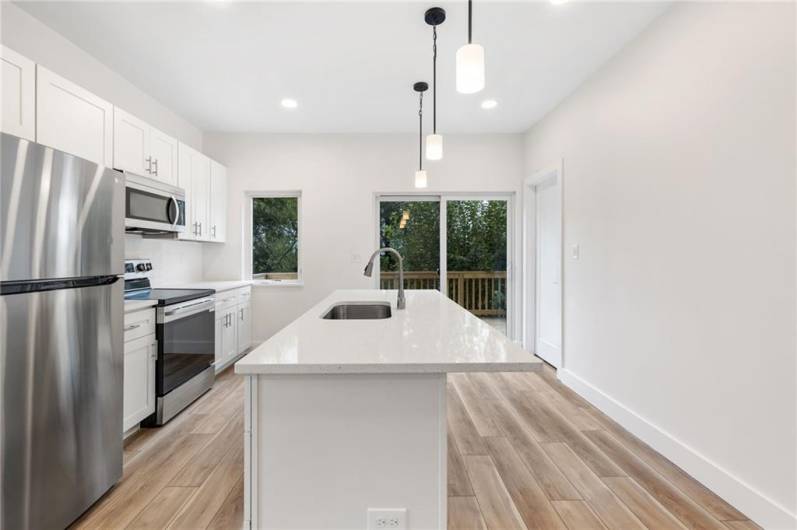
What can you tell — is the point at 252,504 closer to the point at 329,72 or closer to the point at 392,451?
the point at 392,451

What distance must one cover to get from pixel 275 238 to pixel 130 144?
6.47 ft

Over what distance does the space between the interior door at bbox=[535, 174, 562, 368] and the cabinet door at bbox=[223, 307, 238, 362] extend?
10.7ft

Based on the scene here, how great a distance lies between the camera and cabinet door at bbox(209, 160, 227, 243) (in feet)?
12.8

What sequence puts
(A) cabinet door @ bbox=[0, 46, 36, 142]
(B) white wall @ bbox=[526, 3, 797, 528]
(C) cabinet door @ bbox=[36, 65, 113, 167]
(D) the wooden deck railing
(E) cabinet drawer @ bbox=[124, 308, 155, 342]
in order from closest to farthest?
(B) white wall @ bbox=[526, 3, 797, 528] < (A) cabinet door @ bbox=[0, 46, 36, 142] < (C) cabinet door @ bbox=[36, 65, 113, 167] < (E) cabinet drawer @ bbox=[124, 308, 155, 342] < (D) the wooden deck railing

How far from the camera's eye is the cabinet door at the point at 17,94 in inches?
67.6

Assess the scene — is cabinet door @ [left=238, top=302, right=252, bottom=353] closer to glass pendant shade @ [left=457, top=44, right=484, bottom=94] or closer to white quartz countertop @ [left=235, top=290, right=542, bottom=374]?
white quartz countertop @ [left=235, top=290, right=542, bottom=374]

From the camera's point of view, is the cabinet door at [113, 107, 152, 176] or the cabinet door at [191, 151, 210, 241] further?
the cabinet door at [191, 151, 210, 241]

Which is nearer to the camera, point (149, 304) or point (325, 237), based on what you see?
point (149, 304)

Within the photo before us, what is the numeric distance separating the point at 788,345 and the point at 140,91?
463cm

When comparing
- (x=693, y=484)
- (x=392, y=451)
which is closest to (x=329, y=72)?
(x=392, y=451)

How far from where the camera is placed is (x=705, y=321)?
1.89 m

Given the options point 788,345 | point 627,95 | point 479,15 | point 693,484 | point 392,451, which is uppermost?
point 479,15

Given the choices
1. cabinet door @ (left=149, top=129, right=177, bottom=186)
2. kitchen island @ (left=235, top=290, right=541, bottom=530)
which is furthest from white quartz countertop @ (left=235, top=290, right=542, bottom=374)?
cabinet door @ (left=149, top=129, right=177, bottom=186)

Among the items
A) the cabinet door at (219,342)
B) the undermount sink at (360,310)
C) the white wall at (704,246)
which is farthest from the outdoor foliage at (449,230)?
the undermount sink at (360,310)
